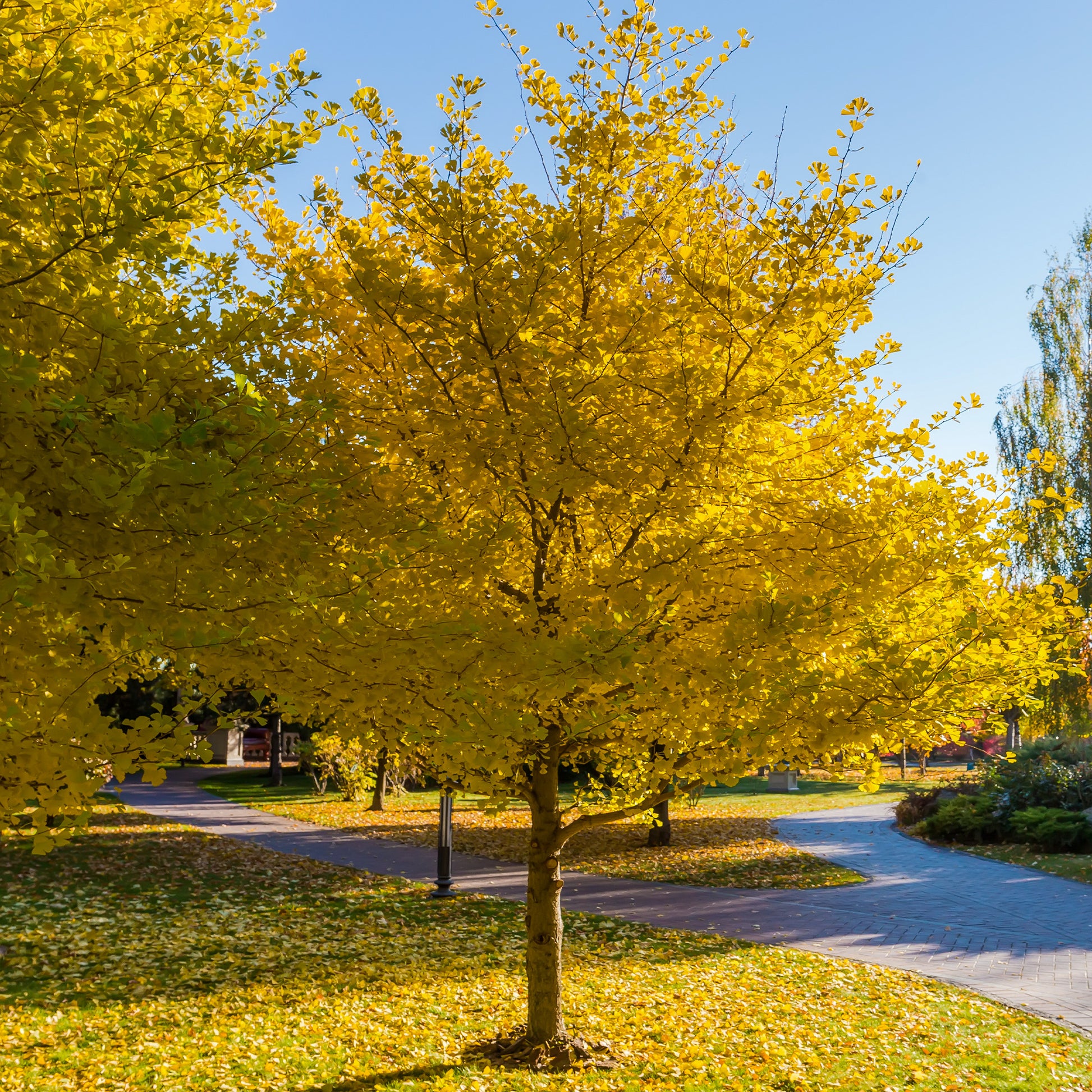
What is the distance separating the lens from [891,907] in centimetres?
1175

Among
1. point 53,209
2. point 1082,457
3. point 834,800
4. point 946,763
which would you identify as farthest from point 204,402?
point 946,763

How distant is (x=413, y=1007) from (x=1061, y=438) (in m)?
22.7

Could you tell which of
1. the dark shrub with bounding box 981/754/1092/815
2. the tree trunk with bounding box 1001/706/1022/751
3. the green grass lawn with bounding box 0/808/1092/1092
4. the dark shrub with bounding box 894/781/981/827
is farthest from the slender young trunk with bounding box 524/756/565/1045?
the tree trunk with bounding box 1001/706/1022/751

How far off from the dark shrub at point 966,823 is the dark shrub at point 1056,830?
0.76m

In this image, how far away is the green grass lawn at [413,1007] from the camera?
568cm

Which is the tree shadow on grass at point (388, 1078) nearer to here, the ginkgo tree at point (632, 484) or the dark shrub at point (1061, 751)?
the ginkgo tree at point (632, 484)

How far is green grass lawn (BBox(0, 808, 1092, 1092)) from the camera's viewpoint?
568 centimetres

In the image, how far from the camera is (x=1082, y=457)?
2106cm

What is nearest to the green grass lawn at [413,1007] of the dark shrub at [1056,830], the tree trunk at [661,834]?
the tree trunk at [661,834]

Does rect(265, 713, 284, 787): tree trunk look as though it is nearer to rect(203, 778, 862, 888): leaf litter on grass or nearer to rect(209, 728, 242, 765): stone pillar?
rect(203, 778, 862, 888): leaf litter on grass

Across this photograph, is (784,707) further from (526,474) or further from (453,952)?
(453,952)

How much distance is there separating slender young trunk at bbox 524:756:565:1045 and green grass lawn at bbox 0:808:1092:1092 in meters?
0.39

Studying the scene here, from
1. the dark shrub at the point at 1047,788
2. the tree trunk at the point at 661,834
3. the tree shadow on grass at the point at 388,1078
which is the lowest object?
the tree trunk at the point at 661,834

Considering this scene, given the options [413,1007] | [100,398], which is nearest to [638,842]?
[413,1007]
